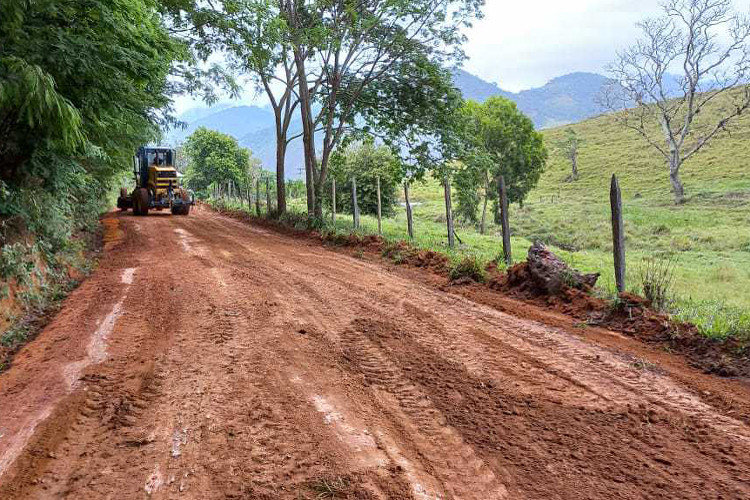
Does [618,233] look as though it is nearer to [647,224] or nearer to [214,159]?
[647,224]

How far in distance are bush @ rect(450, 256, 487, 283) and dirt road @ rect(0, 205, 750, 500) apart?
1653 mm

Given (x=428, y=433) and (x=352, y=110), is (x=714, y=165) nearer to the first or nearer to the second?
(x=352, y=110)

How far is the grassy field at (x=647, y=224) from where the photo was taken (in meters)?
10.3

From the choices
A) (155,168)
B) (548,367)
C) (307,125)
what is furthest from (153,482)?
(155,168)

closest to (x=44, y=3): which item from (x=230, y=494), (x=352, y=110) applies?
(x=230, y=494)

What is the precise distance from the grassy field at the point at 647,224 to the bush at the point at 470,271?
1.31m

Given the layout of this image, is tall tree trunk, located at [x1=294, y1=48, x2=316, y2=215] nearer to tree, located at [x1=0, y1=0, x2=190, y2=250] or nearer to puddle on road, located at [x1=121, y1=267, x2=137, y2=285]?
puddle on road, located at [x1=121, y1=267, x2=137, y2=285]

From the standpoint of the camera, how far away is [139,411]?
363 cm

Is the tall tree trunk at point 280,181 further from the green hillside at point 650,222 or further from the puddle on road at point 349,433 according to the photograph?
the puddle on road at point 349,433

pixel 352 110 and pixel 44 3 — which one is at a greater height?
pixel 352 110

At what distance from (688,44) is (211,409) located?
4868 cm

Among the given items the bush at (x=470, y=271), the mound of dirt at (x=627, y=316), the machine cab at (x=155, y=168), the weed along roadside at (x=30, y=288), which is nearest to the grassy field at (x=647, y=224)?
the mound of dirt at (x=627, y=316)

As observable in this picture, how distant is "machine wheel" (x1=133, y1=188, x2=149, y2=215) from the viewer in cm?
2133

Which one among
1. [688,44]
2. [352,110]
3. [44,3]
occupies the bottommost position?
[44,3]
